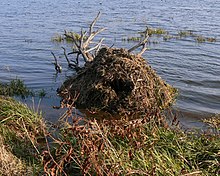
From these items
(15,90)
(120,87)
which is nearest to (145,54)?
(120,87)

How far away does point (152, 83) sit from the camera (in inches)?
376

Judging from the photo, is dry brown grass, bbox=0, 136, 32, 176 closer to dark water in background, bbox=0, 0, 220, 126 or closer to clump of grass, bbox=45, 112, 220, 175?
clump of grass, bbox=45, 112, 220, 175

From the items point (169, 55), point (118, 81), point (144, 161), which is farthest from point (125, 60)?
point (169, 55)

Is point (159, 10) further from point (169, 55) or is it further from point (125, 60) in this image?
point (125, 60)

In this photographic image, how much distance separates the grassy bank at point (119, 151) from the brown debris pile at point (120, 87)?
8.12ft

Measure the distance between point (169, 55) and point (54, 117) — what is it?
28.0 feet

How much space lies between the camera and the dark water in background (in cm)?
1118

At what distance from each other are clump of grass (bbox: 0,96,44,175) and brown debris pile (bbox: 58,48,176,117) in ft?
5.39

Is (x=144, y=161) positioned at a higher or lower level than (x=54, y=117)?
higher

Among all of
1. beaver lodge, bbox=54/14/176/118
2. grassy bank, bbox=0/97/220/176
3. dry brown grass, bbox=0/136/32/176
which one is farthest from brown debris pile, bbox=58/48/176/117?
dry brown grass, bbox=0/136/32/176

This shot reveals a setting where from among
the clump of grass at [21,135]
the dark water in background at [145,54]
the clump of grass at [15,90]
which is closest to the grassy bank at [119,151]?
the clump of grass at [21,135]

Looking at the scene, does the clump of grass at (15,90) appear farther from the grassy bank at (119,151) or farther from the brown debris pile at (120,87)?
the grassy bank at (119,151)

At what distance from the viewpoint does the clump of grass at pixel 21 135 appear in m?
5.76

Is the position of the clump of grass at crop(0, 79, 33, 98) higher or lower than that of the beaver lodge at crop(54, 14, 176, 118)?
lower
